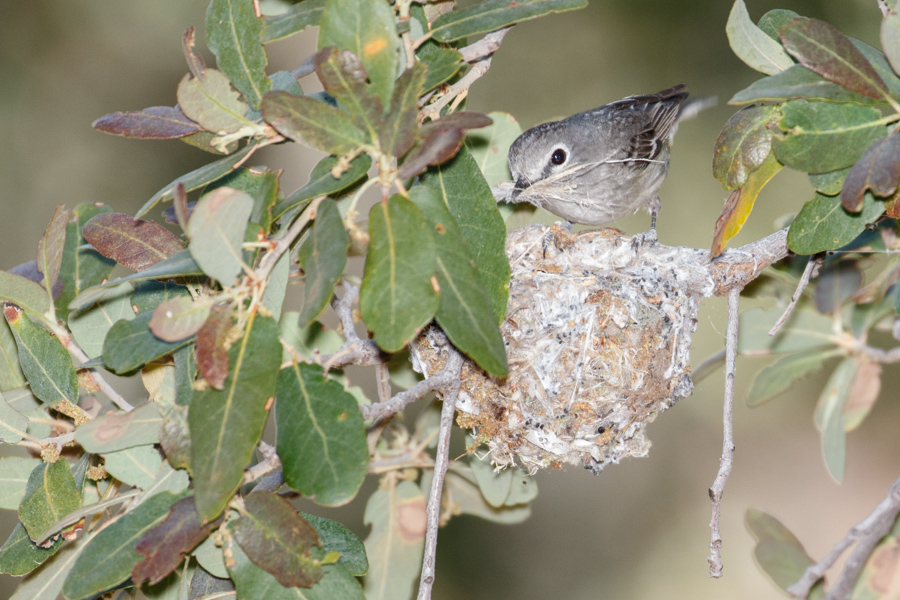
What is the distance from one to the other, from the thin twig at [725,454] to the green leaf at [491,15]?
42.1 inches

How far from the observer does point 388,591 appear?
246 centimetres

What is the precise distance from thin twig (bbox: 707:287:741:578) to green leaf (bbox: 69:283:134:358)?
1.61m

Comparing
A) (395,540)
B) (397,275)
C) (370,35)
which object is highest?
(370,35)

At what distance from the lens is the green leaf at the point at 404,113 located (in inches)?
49.1

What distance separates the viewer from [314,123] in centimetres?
131

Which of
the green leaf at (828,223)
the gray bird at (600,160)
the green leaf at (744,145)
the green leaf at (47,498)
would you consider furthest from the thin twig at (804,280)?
the green leaf at (47,498)

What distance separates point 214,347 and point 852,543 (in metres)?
1.69

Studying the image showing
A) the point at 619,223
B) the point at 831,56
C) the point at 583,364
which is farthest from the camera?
the point at 619,223

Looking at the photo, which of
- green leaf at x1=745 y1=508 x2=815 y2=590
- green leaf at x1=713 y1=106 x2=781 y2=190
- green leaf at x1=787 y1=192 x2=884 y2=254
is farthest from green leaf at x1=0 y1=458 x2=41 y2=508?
green leaf at x1=745 y1=508 x2=815 y2=590

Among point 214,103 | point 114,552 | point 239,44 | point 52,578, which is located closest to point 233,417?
point 114,552

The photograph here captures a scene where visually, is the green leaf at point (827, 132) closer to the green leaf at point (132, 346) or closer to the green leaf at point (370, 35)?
the green leaf at point (370, 35)

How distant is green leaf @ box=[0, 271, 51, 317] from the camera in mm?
1813

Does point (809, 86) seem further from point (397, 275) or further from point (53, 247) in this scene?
point (53, 247)

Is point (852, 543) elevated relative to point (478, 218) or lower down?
lower down
